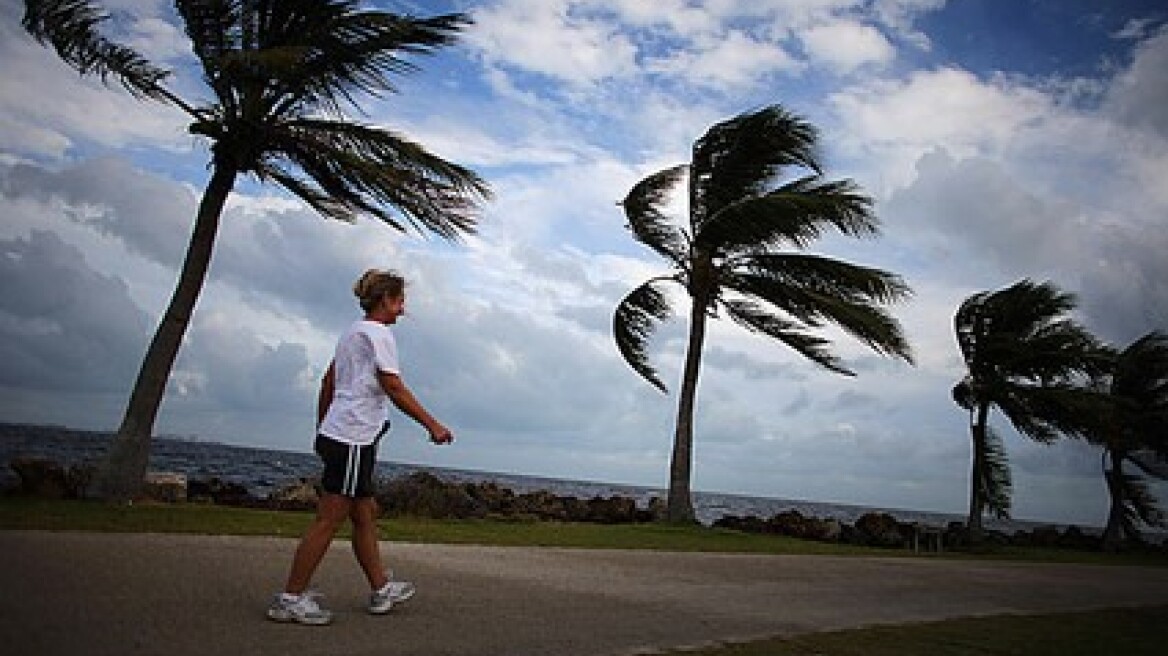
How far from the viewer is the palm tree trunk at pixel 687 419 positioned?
1555cm

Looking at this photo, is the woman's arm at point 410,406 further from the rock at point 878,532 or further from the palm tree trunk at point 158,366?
the rock at point 878,532

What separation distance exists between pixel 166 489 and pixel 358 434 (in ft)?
27.3

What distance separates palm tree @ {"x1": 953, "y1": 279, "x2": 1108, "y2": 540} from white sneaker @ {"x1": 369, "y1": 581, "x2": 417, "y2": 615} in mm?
20366

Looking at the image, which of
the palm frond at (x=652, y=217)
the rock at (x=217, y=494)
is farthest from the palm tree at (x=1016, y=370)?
the rock at (x=217, y=494)

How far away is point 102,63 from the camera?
9.15 metres

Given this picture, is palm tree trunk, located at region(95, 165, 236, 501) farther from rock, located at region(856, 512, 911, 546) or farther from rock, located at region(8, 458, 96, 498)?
rock, located at region(856, 512, 911, 546)

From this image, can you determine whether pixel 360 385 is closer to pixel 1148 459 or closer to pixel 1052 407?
pixel 1052 407

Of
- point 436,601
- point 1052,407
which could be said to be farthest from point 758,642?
point 1052,407

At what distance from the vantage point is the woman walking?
401 cm

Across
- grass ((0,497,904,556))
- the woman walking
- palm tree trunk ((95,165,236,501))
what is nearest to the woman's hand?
the woman walking

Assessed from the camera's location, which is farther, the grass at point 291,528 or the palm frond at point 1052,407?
the palm frond at point 1052,407

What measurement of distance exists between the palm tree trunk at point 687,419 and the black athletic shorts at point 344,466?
467 inches

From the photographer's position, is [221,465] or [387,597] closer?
[387,597]

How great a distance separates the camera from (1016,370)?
2234 centimetres
